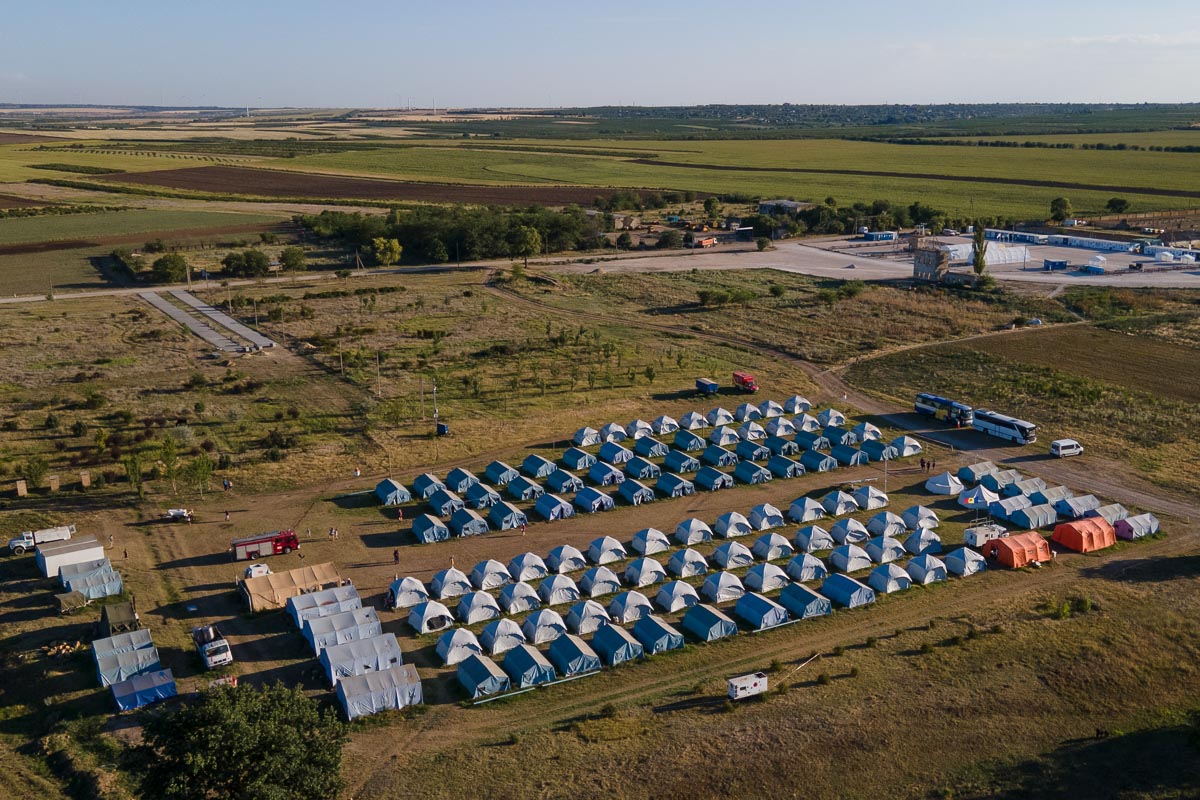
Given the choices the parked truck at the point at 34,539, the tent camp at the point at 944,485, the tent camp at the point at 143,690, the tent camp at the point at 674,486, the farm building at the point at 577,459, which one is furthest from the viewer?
the farm building at the point at 577,459

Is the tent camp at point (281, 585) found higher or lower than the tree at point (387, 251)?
lower

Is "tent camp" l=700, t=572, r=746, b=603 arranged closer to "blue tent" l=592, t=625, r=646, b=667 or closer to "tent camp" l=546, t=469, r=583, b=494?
"blue tent" l=592, t=625, r=646, b=667

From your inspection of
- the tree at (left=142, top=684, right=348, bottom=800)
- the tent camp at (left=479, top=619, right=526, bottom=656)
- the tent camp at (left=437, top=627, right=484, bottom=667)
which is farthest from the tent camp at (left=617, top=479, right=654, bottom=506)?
the tree at (left=142, top=684, right=348, bottom=800)

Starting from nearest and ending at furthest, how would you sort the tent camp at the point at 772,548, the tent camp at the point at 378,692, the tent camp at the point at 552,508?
the tent camp at the point at 378,692 < the tent camp at the point at 772,548 < the tent camp at the point at 552,508

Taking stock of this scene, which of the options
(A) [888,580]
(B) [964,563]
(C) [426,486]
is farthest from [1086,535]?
(C) [426,486]

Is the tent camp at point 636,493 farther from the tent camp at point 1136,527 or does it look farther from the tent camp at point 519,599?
the tent camp at point 1136,527

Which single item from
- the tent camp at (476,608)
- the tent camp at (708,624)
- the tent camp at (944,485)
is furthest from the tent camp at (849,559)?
the tent camp at (476,608)
